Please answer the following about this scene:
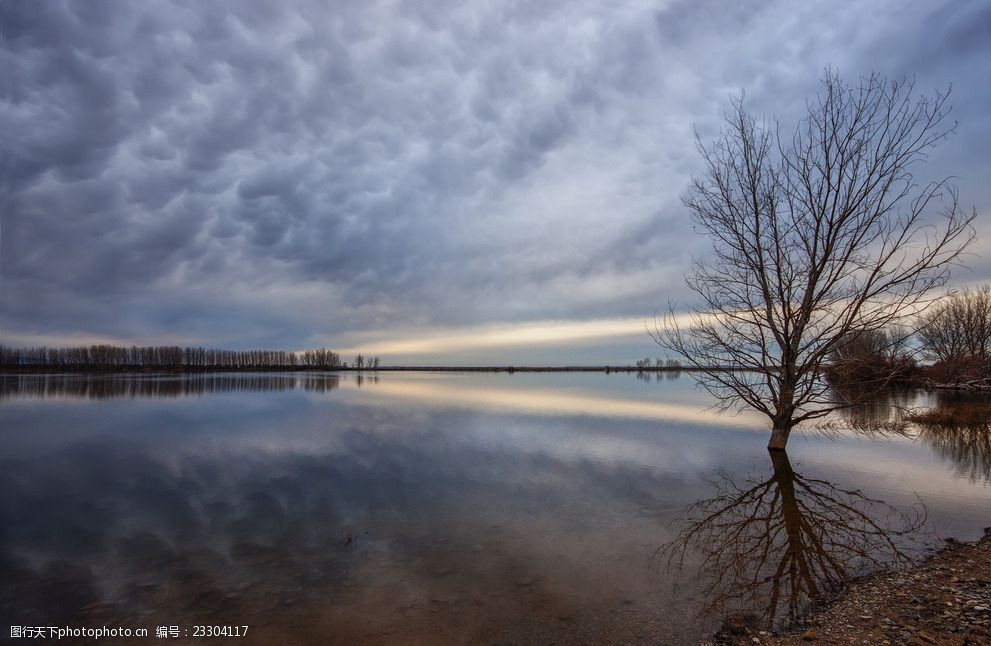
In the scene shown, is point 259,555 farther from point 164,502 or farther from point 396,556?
point 164,502

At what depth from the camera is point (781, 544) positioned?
7.97 m

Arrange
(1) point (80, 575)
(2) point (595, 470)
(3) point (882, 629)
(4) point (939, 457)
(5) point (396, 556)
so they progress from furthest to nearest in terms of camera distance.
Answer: (4) point (939, 457) < (2) point (595, 470) < (5) point (396, 556) < (1) point (80, 575) < (3) point (882, 629)

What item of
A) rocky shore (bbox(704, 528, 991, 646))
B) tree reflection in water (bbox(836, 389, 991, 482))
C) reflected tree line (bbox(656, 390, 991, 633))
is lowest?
tree reflection in water (bbox(836, 389, 991, 482))

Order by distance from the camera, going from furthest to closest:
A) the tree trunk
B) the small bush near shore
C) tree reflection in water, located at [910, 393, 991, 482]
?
the small bush near shore < the tree trunk < tree reflection in water, located at [910, 393, 991, 482]

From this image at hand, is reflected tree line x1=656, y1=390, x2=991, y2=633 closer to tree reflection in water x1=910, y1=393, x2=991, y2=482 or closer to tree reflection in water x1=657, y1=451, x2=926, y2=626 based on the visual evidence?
tree reflection in water x1=657, y1=451, x2=926, y2=626

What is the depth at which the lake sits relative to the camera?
5773 millimetres

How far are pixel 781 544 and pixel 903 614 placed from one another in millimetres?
3025

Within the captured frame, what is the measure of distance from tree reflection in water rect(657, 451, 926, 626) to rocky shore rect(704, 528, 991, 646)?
0.38 metres

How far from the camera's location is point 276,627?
5.41 meters

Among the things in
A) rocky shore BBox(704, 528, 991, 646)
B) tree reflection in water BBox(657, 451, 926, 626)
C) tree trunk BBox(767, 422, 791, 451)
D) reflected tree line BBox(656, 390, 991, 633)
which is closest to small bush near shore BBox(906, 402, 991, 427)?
reflected tree line BBox(656, 390, 991, 633)

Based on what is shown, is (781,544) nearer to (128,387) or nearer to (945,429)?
(945,429)

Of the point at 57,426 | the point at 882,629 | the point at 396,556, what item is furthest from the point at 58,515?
the point at 57,426

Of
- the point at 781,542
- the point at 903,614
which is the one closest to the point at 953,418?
the point at 781,542

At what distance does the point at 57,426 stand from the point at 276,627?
24.3 m
